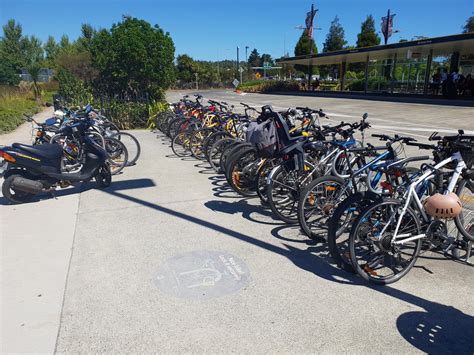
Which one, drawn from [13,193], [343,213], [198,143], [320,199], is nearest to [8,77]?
[198,143]

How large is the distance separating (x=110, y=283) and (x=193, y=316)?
2.95ft

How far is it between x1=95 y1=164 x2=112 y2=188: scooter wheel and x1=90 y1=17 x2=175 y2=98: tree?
22.5 ft

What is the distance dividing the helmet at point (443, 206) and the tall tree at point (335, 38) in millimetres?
48271

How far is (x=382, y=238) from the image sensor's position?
303cm

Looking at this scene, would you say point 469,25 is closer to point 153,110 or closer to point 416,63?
point 416,63

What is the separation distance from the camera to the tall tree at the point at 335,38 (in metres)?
47.2

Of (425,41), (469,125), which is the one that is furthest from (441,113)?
(425,41)

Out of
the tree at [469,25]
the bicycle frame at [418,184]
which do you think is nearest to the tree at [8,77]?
the bicycle frame at [418,184]

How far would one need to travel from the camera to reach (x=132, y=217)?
4.65m

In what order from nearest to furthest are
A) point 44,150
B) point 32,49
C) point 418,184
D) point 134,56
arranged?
point 418,184
point 44,150
point 134,56
point 32,49

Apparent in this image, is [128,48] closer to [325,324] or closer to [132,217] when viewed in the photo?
[132,217]

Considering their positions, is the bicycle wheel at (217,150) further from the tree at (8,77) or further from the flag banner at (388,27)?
the flag banner at (388,27)

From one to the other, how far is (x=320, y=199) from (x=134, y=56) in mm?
9521

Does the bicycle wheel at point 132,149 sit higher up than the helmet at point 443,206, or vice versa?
the helmet at point 443,206
